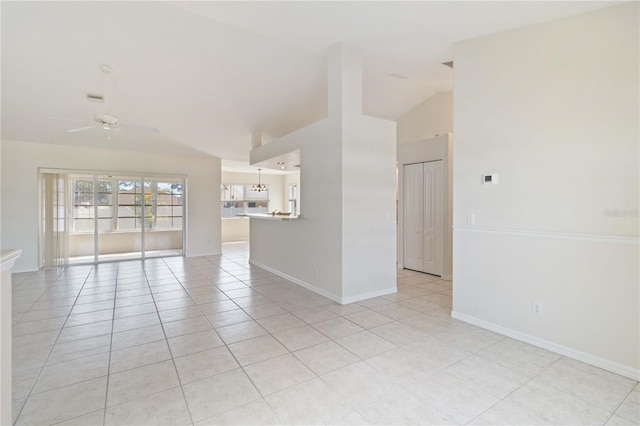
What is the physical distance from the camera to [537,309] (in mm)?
2826

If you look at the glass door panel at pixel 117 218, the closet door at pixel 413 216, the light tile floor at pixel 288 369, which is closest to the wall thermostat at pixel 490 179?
the light tile floor at pixel 288 369

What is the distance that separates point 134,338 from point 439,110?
235 inches

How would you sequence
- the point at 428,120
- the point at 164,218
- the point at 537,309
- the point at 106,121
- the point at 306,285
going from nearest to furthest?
1. the point at 537,309
2. the point at 106,121
3. the point at 306,285
4. the point at 428,120
5. the point at 164,218


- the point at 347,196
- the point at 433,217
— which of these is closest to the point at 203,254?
the point at 347,196

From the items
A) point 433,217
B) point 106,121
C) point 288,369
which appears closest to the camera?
point 288,369

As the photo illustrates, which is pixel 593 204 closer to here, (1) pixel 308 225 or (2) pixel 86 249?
(1) pixel 308 225

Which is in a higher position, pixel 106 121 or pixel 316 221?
pixel 106 121

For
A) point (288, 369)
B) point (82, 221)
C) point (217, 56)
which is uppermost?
point (217, 56)

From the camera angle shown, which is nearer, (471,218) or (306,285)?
(471,218)

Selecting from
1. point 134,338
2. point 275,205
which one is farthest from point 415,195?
point 275,205

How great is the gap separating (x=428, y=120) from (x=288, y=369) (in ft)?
17.3

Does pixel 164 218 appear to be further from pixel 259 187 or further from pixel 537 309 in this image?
pixel 537 309

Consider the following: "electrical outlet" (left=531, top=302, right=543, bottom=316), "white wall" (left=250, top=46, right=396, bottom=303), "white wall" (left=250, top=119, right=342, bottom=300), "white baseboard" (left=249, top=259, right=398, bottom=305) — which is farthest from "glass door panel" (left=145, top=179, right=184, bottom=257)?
"electrical outlet" (left=531, top=302, right=543, bottom=316)

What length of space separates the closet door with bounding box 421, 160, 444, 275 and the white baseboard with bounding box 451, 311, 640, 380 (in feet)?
7.38
